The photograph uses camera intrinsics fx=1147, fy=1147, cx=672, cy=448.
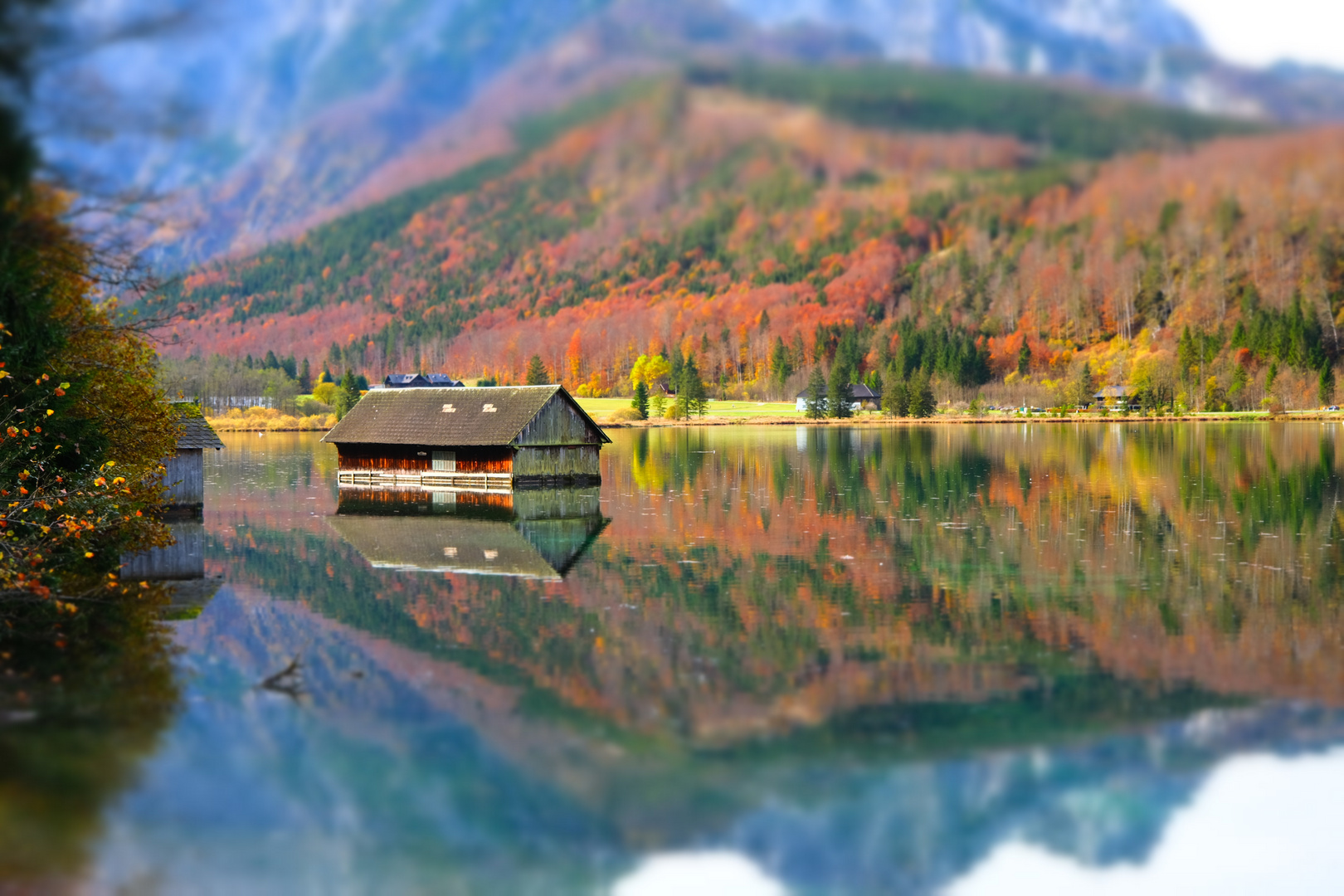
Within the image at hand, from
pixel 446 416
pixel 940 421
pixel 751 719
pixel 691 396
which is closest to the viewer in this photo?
pixel 751 719

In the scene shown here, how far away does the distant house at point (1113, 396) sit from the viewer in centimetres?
16138

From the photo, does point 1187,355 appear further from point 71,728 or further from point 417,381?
point 71,728

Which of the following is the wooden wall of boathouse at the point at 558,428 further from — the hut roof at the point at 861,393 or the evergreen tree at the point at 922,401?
the hut roof at the point at 861,393

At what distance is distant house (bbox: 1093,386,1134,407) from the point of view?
16138cm

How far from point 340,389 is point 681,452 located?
296 feet

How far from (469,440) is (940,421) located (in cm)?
10920

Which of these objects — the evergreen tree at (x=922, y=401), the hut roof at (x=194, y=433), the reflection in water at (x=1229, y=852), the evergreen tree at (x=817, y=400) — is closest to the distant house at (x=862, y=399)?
the evergreen tree at (x=817, y=400)

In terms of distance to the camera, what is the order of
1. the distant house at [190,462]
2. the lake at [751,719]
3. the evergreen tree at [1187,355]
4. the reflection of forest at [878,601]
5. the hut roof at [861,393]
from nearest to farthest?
the lake at [751,719]
the reflection of forest at [878,601]
the distant house at [190,462]
the evergreen tree at [1187,355]
the hut roof at [861,393]

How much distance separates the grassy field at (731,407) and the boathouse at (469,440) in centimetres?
10419

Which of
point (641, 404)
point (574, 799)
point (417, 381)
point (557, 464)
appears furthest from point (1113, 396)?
point (574, 799)

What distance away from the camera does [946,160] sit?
1250 inches

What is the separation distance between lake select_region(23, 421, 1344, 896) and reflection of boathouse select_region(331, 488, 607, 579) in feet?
1.09

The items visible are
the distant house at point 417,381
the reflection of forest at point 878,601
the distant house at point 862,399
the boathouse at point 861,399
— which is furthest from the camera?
the distant house at point 862,399

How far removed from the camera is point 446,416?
52.0 meters
